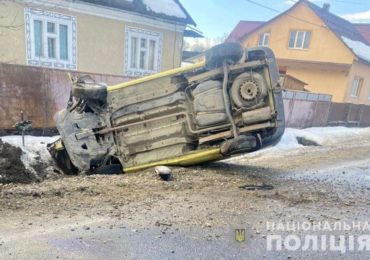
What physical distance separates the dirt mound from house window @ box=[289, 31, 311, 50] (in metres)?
22.9

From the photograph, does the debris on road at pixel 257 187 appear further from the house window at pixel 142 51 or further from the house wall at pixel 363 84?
the house wall at pixel 363 84

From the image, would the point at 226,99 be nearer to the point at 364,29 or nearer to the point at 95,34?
the point at 95,34

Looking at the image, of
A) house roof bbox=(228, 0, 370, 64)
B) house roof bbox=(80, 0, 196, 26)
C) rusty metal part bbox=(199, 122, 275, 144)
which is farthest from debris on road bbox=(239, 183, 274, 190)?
house roof bbox=(228, 0, 370, 64)

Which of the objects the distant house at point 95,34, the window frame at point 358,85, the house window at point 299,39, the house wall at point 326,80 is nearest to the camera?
the distant house at point 95,34

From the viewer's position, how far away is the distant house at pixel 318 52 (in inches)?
864

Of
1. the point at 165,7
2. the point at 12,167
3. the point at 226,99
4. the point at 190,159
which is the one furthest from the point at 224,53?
the point at 165,7

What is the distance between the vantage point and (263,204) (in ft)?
12.9

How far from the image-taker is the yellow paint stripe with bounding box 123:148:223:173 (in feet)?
16.9

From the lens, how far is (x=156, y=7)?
501 inches

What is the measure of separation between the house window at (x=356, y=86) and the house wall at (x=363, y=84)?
0.24 metres

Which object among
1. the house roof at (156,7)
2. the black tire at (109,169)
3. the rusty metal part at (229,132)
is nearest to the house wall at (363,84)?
the house roof at (156,7)

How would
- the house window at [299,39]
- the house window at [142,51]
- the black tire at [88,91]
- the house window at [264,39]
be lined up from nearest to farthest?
1. the black tire at [88,91]
2. the house window at [142,51]
3. the house window at [299,39]
4. the house window at [264,39]

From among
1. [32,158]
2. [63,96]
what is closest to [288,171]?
[32,158]

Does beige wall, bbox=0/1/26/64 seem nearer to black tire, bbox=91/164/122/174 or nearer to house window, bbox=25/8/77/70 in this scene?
house window, bbox=25/8/77/70
